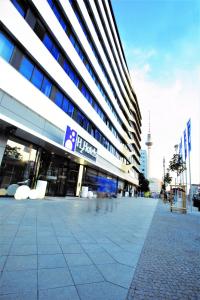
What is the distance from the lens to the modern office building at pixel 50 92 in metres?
9.86

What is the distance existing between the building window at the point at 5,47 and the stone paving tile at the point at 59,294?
11044 mm

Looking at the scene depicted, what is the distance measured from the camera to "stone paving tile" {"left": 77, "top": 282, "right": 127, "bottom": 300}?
2.35 m

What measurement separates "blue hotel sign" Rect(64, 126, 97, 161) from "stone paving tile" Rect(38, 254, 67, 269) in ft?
35.6

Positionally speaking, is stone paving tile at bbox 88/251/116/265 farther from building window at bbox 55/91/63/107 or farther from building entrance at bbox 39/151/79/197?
building window at bbox 55/91/63/107

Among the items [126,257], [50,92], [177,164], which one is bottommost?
[126,257]

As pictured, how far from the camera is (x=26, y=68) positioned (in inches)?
433

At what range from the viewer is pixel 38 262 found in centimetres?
316

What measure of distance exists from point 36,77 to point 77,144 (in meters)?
6.61

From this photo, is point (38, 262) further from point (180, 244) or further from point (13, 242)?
point (180, 244)

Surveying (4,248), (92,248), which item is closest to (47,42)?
(4,248)

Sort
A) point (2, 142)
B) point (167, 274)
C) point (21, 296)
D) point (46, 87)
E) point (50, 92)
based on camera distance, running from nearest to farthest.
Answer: point (21, 296) < point (167, 274) < point (2, 142) < point (46, 87) < point (50, 92)

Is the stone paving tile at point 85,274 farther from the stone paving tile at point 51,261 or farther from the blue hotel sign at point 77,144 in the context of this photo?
the blue hotel sign at point 77,144

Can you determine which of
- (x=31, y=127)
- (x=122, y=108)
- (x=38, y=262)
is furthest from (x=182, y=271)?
(x=122, y=108)

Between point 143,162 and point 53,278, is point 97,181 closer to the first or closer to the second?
point 53,278
